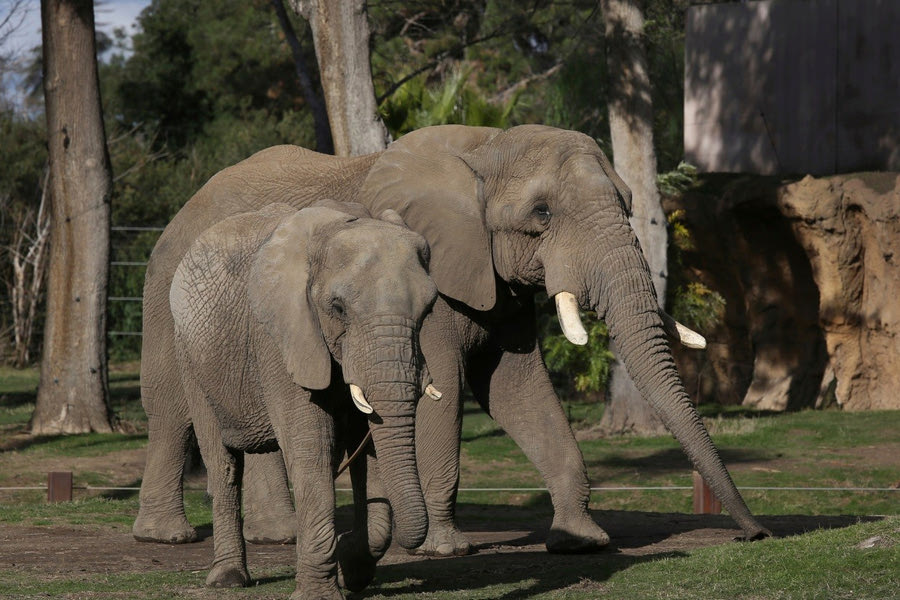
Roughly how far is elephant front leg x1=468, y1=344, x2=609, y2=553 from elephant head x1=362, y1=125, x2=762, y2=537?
1.90 feet

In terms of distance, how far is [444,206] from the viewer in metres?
9.59

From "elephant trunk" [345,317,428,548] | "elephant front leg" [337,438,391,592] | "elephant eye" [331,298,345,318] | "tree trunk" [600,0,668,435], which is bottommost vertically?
"elephant front leg" [337,438,391,592]

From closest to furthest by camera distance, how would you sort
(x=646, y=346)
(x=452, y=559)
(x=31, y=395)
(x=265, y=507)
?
(x=646, y=346) → (x=452, y=559) → (x=265, y=507) → (x=31, y=395)

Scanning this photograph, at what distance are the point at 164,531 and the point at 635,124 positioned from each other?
9.28 meters

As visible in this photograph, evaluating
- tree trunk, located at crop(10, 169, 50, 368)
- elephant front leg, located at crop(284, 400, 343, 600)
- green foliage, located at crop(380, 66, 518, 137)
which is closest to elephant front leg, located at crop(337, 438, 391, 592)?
elephant front leg, located at crop(284, 400, 343, 600)

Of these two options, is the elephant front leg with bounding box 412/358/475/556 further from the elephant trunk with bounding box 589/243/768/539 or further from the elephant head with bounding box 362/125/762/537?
the elephant trunk with bounding box 589/243/768/539

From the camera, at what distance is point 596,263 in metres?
8.93

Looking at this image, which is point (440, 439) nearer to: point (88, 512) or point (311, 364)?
point (311, 364)

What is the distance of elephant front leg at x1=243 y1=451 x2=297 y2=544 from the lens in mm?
10422

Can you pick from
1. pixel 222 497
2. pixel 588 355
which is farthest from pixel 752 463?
pixel 222 497

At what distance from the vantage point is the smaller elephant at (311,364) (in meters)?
6.60

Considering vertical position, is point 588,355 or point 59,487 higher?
point 588,355

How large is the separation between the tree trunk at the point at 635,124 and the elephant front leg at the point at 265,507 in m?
8.04

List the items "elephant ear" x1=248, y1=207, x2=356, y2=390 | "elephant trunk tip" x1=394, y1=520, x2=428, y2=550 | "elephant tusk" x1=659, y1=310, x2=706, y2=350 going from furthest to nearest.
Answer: "elephant tusk" x1=659, y1=310, x2=706, y2=350, "elephant ear" x1=248, y1=207, x2=356, y2=390, "elephant trunk tip" x1=394, y1=520, x2=428, y2=550
